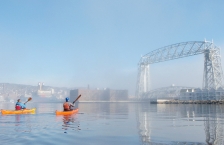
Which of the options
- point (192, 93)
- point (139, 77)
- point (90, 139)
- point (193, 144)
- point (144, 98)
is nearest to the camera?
point (193, 144)

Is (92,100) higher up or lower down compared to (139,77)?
lower down

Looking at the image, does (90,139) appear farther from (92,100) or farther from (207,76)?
(92,100)

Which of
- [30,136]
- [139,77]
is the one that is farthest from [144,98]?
[30,136]

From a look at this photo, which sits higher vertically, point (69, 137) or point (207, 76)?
point (207, 76)

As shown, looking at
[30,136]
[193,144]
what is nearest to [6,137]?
[30,136]

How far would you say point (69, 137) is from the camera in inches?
418

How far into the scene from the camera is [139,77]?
284 ft

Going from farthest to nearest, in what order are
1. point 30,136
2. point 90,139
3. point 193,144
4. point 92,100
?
point 92,100, point 30,136, point 90,139, point 193,144

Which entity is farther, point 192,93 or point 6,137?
point 192,93

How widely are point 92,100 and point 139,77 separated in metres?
49.2

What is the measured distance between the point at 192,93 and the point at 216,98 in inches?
383

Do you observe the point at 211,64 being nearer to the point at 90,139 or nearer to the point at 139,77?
the point at 139,77

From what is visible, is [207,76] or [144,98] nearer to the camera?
[207,76]

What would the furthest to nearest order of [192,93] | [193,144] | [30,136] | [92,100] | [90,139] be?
[92,100], [192,93], [30,136], [90,139], [193,144]
